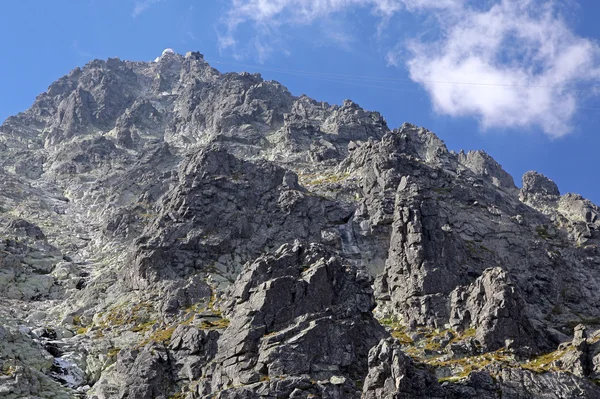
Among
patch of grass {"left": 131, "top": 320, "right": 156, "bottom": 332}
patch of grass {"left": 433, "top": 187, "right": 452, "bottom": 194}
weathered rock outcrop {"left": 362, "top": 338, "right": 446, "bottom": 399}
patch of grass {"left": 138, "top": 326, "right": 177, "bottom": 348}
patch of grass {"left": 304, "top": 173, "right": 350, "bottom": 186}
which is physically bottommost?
weathered rock outcrop {"left": 362, "top": 338, "right": 446, "bottom": 399}

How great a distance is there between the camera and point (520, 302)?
230ft

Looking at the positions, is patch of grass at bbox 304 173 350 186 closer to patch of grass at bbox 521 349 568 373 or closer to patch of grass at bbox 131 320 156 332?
patch of grass at bbox 131 320 156 332

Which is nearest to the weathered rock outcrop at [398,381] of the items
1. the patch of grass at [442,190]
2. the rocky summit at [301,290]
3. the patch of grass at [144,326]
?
the rocky summit at [301,290]

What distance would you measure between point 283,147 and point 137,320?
10727 cm

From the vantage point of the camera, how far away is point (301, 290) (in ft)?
215

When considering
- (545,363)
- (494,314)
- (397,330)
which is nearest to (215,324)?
(397,330)

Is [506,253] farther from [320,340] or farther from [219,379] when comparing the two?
[219,379]

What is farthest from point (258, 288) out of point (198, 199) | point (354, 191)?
point (354, 191)

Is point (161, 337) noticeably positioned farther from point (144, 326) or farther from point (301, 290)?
point (301, 290)

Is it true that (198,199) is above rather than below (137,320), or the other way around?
above

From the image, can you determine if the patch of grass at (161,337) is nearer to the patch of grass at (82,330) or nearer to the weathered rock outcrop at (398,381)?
the patch of grass at (82,330)

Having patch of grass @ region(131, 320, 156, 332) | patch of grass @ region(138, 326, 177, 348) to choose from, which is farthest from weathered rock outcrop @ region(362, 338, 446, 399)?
patch of grass @ region(131, 320, 156, 332)

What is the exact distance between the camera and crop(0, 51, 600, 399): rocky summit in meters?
56.8

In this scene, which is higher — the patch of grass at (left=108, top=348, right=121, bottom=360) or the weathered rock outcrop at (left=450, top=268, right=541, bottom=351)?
the weathered rock outcrop at (left=450, top=268, right=541, bottom=351)
